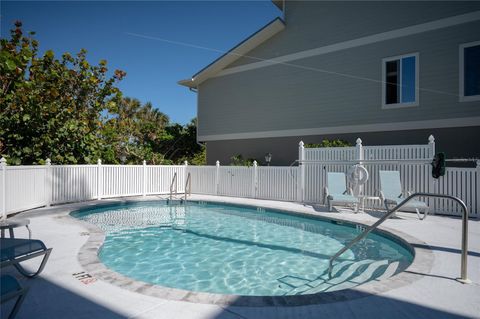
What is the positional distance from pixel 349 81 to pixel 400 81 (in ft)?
6.04

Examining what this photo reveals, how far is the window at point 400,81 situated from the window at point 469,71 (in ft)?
4.31

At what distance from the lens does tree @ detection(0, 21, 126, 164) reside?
10.8 m

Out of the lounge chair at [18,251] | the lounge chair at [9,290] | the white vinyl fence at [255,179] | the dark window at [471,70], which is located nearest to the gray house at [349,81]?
the dark window at [471,70]

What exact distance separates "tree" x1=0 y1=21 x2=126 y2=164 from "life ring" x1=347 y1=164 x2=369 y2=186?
33.3 ft

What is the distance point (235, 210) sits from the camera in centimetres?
1101

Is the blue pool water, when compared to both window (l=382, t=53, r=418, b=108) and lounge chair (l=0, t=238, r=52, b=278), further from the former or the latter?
window (l=382, t=53, r=418, b=108)

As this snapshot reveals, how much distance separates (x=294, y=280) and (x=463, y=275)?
225 cm

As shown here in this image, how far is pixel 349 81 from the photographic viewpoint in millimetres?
12102

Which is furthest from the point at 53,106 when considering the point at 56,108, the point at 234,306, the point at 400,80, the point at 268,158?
the point at 400,80

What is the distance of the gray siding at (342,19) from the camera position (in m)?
10.5

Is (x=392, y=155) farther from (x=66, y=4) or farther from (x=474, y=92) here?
(x=66, y=4)

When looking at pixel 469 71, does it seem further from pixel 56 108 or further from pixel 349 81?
pixel 56 108

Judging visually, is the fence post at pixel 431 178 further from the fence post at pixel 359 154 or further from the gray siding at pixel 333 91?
the gray siding at pixel 333 91

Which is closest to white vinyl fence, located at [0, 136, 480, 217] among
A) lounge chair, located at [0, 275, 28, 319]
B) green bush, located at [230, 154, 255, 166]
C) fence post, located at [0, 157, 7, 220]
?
fence post, located at [0, 157, 7, 220]
